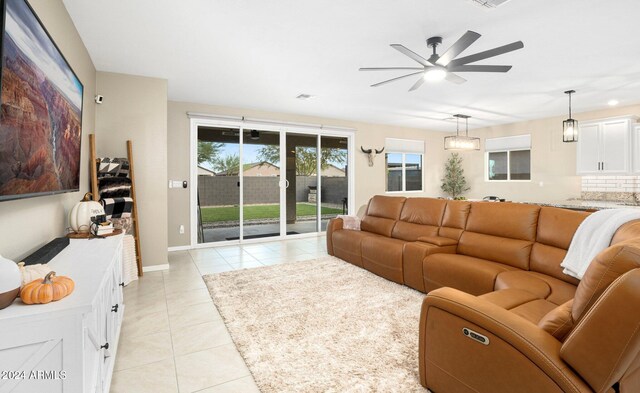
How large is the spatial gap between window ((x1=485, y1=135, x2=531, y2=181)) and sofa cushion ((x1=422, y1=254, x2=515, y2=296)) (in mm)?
5633

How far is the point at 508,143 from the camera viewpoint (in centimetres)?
763

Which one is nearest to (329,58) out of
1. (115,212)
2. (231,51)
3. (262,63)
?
(262,63)

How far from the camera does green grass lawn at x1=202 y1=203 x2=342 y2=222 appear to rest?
6.09 meters

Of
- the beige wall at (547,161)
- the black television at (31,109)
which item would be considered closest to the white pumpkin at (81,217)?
the black television at (31,109)

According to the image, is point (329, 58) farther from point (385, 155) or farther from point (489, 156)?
point (489, 156)

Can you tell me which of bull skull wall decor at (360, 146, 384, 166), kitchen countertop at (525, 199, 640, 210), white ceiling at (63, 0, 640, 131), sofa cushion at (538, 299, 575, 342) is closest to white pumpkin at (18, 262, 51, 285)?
sofa cushion at (538, 299, 575, 342)

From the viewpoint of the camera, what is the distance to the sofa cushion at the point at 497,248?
110 inches

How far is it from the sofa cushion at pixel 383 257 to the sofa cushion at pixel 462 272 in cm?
40

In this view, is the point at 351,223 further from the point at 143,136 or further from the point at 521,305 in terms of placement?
the point at 143,136

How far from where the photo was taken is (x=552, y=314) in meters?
1.33

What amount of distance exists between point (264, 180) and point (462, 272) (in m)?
4.51

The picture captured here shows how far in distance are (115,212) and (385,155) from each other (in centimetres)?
613

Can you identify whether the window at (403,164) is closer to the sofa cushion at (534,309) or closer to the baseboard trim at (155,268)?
the baseboard trim at (155,268)

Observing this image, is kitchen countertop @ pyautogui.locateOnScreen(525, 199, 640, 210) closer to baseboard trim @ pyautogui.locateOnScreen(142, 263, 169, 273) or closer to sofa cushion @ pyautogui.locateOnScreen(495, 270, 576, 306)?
sofa cushion @ pyautogui.locateOnScreen(495, 270, 576, 306)
